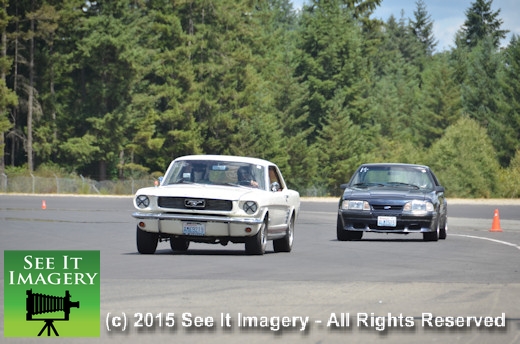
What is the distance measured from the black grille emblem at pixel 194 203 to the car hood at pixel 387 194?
5.69 metres

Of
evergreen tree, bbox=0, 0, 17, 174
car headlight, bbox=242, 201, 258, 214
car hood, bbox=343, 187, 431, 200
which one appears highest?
evergreen tree, bbox=0, 0, 17, 174

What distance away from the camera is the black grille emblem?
19234 mm

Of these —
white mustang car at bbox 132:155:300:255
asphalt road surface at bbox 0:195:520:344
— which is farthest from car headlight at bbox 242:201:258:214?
asphalt road surface at bbox 0:195:520:344

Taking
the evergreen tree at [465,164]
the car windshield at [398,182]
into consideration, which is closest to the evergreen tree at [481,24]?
the evergreen tree at [465,164]

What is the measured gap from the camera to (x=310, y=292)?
13727 mm

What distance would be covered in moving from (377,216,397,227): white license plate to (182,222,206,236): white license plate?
597cm

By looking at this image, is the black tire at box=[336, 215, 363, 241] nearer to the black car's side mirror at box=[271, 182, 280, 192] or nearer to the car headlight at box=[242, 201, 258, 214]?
the black car's side mirror at box=[271, 182, 280, 192]

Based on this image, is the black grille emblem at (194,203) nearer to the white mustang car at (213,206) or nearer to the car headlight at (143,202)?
the white mustang car at (213,206)

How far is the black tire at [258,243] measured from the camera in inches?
770

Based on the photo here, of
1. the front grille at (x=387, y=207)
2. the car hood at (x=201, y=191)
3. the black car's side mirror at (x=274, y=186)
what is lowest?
the front grille at (x=387, y=207)

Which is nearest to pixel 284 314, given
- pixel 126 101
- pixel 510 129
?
pixel 126 101

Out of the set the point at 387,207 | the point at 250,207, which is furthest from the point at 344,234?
the point at 250,207

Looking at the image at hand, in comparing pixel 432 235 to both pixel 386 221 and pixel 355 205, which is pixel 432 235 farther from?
pixel 355 205

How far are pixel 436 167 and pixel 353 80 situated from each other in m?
28.1
